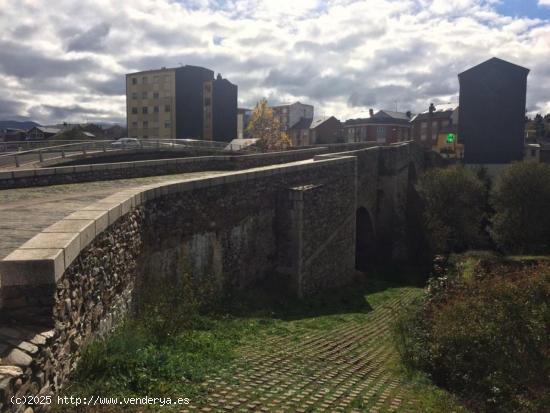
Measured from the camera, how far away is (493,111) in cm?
4238

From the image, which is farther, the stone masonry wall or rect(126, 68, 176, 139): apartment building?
rect(126, 68, 176, 139): apartment building

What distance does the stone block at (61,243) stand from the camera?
4797mm

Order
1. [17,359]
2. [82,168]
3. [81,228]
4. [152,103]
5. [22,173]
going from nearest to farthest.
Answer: [17,359] → [81,228] → [22,173] → [82,168] → [152,103]

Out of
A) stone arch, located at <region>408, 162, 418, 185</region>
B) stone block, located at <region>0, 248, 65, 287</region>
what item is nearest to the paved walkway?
stone block, located at <region>0, 248, 65, 287</region>

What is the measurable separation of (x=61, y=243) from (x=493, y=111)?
43751 mm

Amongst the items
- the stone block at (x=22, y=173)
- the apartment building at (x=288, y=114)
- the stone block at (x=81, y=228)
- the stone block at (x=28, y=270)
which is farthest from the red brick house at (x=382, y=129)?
the stone block at (x=28, y=270)

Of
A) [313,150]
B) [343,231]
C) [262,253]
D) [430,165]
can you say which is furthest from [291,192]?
[430,165]

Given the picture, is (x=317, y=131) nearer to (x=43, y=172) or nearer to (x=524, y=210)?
(x=524, y=210)

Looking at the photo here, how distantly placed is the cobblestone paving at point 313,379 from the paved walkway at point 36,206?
314 centimetres

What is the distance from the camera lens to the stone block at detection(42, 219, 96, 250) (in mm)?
5383

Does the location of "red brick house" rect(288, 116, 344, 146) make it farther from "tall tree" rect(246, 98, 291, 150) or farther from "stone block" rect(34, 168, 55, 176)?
"stone block" rect(34, 168, 55, 176)

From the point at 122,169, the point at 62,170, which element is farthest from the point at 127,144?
the point at 62,170

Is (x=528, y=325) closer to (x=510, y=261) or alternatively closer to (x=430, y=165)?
(x=510, y=261)

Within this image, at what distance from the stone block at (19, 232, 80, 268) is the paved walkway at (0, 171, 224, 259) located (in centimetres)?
72
